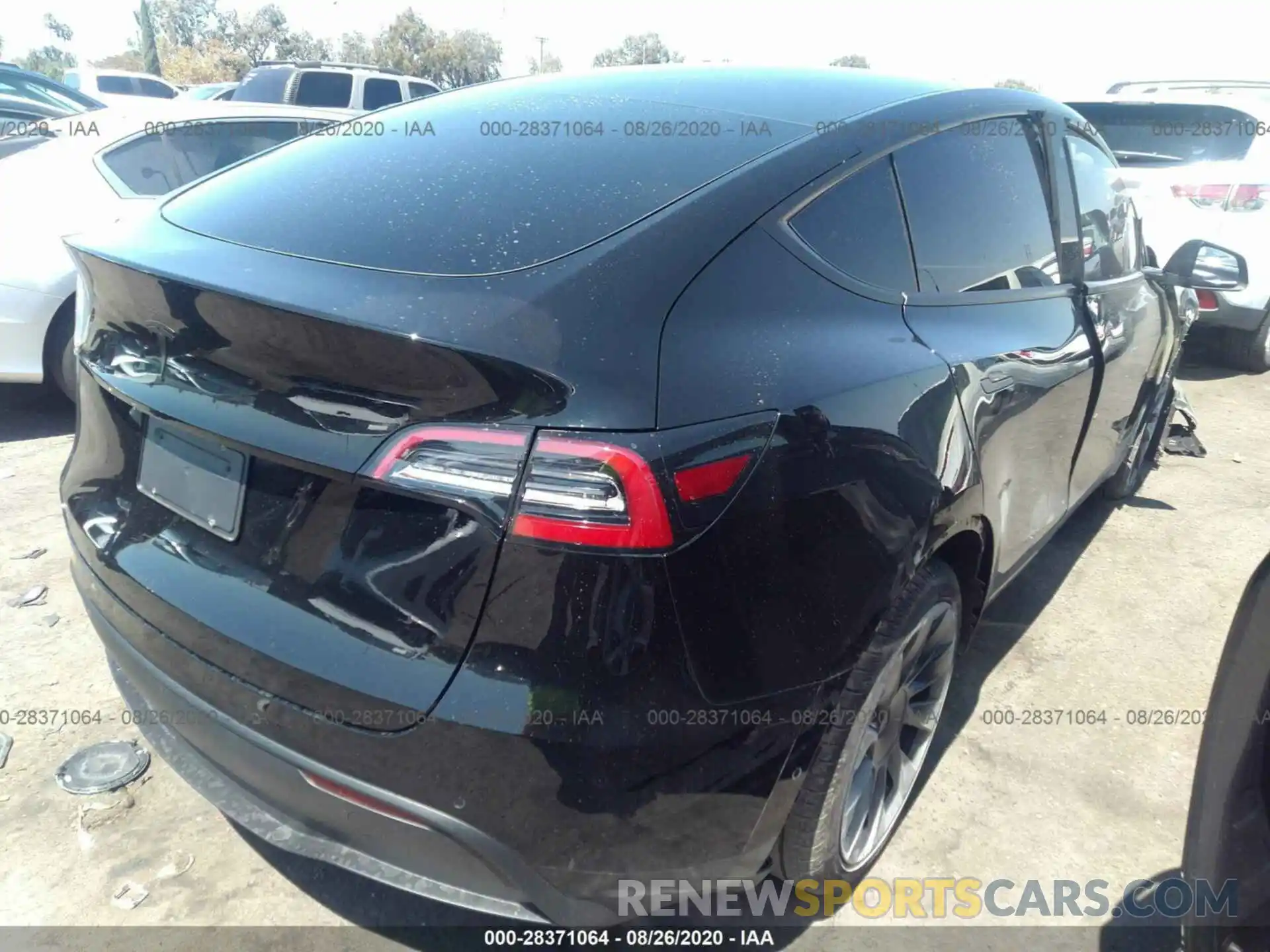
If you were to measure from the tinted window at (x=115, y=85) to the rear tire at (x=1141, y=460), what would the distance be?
21937 millimetres

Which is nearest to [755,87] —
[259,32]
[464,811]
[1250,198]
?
[464,811]

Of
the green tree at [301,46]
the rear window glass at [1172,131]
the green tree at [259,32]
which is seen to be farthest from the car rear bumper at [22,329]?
the green tree at [259,32]

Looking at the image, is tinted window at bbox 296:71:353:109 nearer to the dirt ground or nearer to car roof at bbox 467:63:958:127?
the dirt ground

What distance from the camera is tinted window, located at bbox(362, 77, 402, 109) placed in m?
12.2

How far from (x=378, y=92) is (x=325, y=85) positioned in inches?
30.8

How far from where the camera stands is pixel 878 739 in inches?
84.2

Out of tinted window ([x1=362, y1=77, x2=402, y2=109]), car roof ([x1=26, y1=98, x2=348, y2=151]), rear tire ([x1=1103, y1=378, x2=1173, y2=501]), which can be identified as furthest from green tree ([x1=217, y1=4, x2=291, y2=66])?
rear tire ([x1=1103, y1=378, x2=1173, y2=501])

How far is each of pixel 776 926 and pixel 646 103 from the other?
1916 millimetres

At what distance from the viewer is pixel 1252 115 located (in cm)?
641

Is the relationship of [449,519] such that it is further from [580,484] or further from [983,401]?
[983,401]

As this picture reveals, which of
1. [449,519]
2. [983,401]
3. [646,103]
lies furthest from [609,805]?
Result: [646,103]

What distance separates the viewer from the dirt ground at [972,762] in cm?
213

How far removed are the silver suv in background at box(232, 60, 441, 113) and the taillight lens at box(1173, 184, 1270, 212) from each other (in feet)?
26.9

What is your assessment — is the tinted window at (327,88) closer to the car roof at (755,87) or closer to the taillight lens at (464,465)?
the car roof at (755,87)
